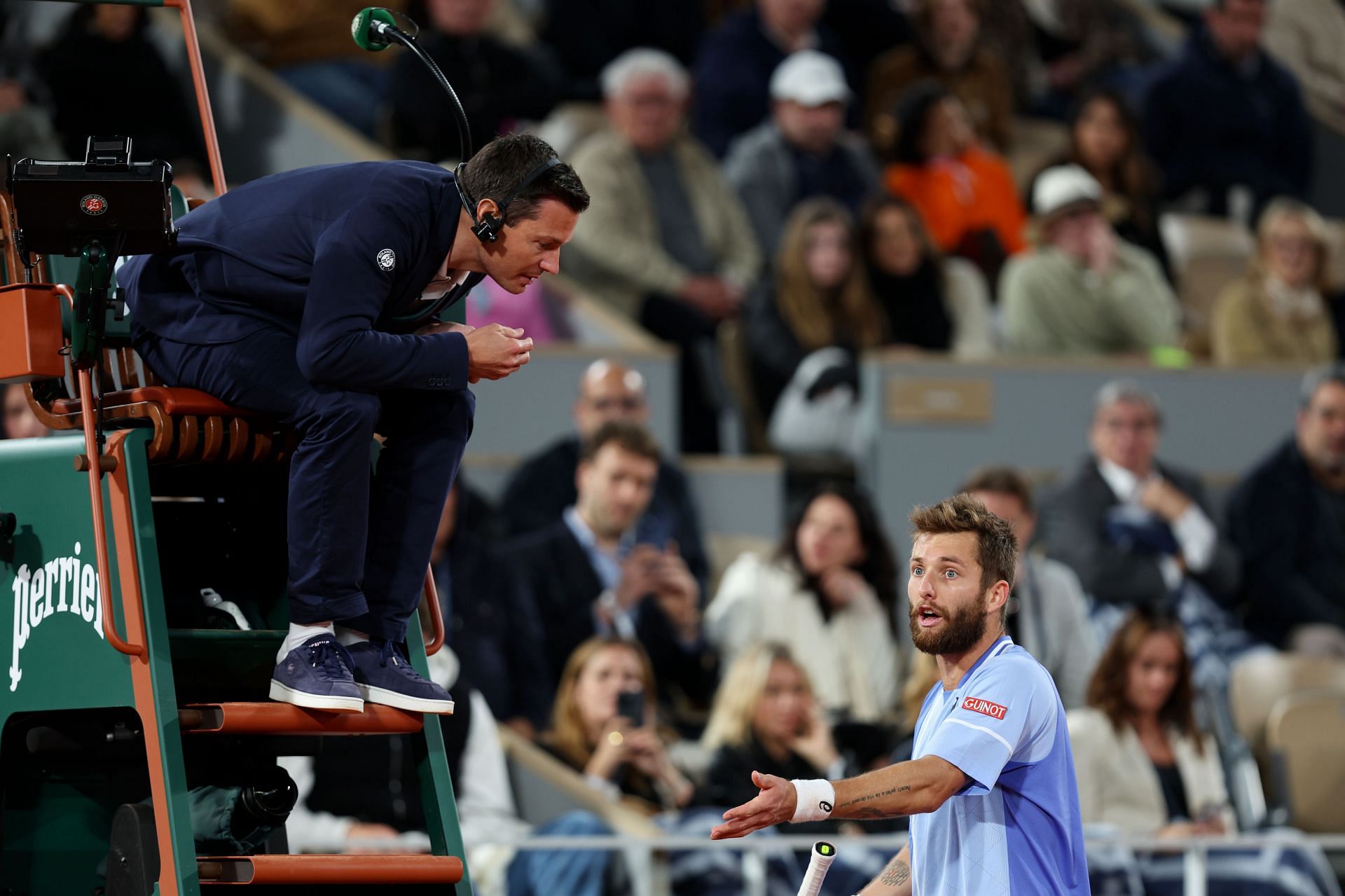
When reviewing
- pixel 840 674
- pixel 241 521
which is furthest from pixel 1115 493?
pixel 241 521

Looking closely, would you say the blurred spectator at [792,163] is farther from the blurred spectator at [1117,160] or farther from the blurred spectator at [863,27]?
the blurred spectator at [863,27]

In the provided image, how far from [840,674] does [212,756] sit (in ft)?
11.6

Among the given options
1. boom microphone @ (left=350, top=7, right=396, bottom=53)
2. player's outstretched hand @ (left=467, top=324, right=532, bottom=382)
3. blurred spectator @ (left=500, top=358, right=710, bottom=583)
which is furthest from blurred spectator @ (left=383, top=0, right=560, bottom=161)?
player's outstretched hand @ (left=467, top=324, right=532, bottom=382)

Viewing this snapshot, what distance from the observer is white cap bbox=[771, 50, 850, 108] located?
9883 millimetres

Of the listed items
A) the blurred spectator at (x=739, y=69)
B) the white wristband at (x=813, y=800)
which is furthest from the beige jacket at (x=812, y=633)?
the white wristband at (x=813, y=800)

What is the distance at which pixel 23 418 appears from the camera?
699 cm

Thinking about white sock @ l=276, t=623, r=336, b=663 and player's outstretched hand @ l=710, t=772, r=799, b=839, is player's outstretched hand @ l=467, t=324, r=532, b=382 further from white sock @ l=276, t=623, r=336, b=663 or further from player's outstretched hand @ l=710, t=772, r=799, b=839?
player's outstretched hand @ l=710, t=772, r=799, b=839

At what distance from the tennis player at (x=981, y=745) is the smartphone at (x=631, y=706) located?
313 centimetres

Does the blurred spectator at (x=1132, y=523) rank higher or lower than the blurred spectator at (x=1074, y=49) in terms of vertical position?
lower

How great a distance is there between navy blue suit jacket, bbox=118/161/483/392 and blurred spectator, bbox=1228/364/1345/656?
219 inches

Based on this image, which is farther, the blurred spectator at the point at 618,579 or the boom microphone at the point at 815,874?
the blurred spectator at the point at 618,579

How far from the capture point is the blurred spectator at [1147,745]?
735 cm

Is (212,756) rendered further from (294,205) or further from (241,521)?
(294,205)

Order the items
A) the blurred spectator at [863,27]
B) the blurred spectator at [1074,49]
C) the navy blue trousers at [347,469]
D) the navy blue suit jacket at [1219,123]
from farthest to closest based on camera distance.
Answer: the blurred spectator at [1074,49]
the blurred spectator at [863,27]
the navy blue suit jacket at [1219,123]
the navy blue trousers at [347,469]
